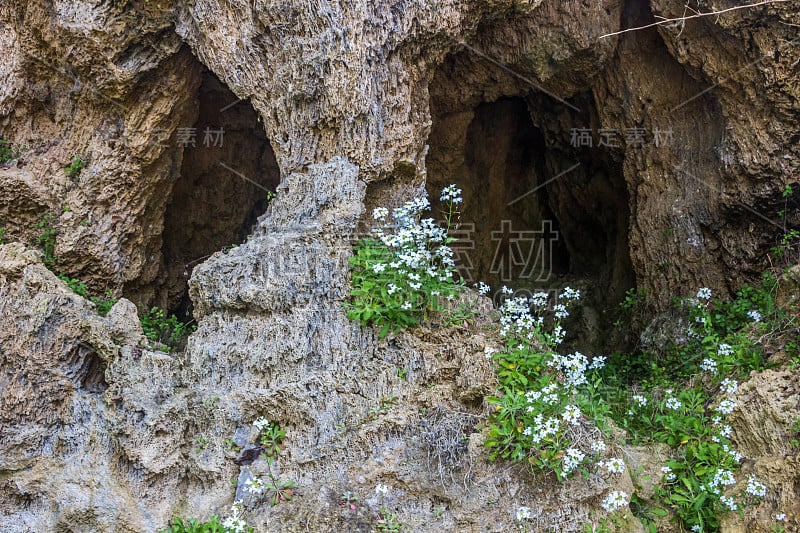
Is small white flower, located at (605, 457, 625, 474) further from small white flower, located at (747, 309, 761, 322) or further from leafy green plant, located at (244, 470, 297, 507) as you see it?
small white flower, located at (747, 309, 761, 322)

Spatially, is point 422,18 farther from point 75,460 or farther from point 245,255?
point 75,460

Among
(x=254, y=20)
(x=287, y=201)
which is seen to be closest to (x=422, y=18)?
(x=254, y=20)

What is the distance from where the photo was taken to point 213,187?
616cm

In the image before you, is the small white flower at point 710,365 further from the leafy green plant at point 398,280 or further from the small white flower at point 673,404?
the leafy green plant at point 398,280

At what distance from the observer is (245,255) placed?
4.07 meters

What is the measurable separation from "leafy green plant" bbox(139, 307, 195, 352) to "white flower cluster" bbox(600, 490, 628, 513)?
3005 mm

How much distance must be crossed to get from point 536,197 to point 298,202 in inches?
172

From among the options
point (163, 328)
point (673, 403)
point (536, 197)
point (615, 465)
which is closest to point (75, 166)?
point (163, 328)

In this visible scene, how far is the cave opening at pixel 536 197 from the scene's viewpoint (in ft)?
22.3

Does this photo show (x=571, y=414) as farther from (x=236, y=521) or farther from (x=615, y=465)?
(x=236, y=521)

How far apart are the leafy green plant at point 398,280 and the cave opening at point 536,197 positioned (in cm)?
261

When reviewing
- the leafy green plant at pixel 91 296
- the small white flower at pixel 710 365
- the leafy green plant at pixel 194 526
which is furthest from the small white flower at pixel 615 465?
the leafy green plant at pixel 91 296

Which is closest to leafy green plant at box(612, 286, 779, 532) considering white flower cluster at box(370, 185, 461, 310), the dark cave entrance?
white flower cluster at box(370, 185, 461, 310)

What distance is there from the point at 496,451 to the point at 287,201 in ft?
6.63
